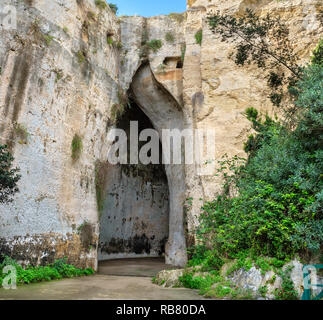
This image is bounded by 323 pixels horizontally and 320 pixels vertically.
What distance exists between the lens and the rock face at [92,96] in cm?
909

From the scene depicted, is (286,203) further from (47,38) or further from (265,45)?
(47,38)

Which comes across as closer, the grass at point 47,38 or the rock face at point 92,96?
the rock face at point 92,96

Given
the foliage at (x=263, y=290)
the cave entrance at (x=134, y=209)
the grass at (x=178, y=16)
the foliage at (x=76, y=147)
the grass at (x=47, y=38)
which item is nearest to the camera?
the foliage at (x=263, y=290)

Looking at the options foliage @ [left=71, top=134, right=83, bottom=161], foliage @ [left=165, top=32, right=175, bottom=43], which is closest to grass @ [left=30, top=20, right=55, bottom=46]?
foliage @ [left=71, top=134, right=83, bottom=161]

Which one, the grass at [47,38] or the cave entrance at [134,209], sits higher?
the grass at [47,38]

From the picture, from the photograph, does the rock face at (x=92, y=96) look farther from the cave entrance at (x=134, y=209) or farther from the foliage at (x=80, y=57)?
the cave entrance at (x=134, y=209)

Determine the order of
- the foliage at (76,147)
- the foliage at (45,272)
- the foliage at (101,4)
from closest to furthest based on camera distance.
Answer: the foliage at (45,272)
the foliage at (76,147)
the foliage at (101,4)

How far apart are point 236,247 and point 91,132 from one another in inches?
293

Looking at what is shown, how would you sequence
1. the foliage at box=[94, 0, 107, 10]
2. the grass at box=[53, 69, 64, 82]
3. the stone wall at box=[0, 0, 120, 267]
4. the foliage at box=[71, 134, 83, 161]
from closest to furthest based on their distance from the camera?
the stone wall at box=[0, 0, 120, 267] → the grass at box=[53, 69, 64, 82] → the foliage at box=[71, 134, 83, 161] → the foliage at box=[94, 0, 107, 10]

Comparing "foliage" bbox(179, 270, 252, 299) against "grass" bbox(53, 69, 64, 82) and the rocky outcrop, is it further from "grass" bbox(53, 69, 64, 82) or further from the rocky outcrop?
"grass" bbox(53, 69, 64, 82)

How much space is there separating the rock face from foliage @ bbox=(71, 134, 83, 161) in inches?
4.6

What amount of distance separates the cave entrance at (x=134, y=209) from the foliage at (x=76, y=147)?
705cm

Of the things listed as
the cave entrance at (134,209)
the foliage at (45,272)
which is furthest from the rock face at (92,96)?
the cave entrance at (134,209)

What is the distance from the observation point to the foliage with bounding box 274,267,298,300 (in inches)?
205
